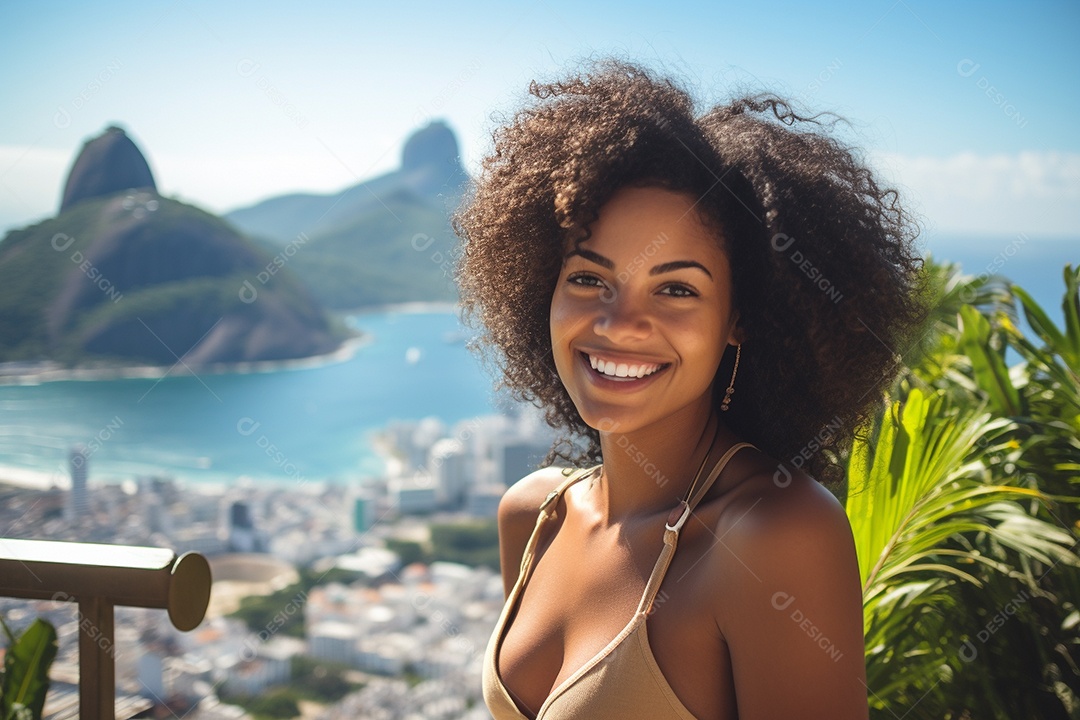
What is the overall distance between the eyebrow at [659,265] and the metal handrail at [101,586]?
75 cm

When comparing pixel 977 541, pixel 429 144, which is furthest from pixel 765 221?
pixel 429 144

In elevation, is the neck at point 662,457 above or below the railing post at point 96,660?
above

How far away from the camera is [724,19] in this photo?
741 centimetres

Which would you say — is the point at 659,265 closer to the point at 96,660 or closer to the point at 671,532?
the point at 671,532

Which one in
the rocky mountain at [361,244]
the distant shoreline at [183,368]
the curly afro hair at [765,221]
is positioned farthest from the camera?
the rocky mountain at [361,244]

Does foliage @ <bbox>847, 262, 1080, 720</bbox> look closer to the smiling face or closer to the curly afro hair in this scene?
the curly afro hair

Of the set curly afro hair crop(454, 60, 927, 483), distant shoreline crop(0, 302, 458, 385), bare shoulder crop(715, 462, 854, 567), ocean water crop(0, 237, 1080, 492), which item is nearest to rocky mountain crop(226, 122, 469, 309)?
distant shoreline crop(0, 302, 458, 385)

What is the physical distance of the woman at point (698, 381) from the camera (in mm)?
949

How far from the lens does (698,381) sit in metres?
1.17

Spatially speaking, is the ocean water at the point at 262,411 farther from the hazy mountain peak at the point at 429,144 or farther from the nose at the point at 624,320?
the nose at the point at 624,320

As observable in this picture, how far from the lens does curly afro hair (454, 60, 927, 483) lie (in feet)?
3.91

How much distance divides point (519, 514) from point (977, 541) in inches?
46.5

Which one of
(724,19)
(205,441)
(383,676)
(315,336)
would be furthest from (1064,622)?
(205,441)

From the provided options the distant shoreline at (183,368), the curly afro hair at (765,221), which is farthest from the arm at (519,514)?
the distant shoreline at (183,368)
